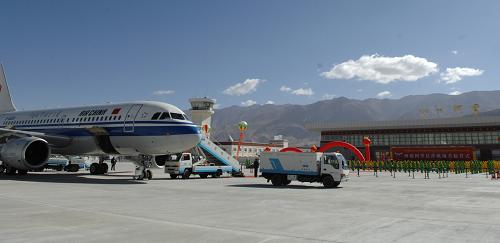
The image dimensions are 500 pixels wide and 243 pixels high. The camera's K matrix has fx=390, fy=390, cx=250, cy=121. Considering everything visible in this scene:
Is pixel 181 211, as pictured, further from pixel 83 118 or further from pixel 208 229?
pixel 83 118

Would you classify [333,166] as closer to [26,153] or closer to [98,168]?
[26,153]

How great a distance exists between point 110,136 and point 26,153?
21.6 feet

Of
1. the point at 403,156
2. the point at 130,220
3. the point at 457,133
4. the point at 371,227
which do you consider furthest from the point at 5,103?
the point at 457,133

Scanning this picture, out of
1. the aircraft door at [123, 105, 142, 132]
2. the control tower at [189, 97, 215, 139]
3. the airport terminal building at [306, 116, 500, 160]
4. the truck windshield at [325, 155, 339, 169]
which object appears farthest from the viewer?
the control tower at [189, 97, 215, 139]

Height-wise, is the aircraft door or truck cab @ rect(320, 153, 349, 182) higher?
the aircraft door

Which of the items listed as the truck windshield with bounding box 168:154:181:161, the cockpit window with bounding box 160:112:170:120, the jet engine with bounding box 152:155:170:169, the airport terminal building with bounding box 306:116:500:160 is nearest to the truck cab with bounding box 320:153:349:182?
the cockpit window with bounding box 160:112:170:120

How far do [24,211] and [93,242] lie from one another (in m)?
5.66

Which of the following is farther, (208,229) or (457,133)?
(457,133)

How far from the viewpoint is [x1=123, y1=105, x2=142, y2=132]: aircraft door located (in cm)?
2731

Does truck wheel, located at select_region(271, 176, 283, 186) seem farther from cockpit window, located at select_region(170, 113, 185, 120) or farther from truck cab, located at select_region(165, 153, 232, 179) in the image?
truck cab, located at select_region(165, 153, 232, 179)

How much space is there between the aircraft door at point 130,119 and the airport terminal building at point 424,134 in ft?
218

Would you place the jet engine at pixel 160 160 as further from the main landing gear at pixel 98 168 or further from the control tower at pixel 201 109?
the control tower at pixel 201 109

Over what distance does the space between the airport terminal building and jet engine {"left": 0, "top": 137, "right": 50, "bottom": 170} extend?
7006 centimetres

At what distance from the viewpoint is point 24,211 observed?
484 inches
